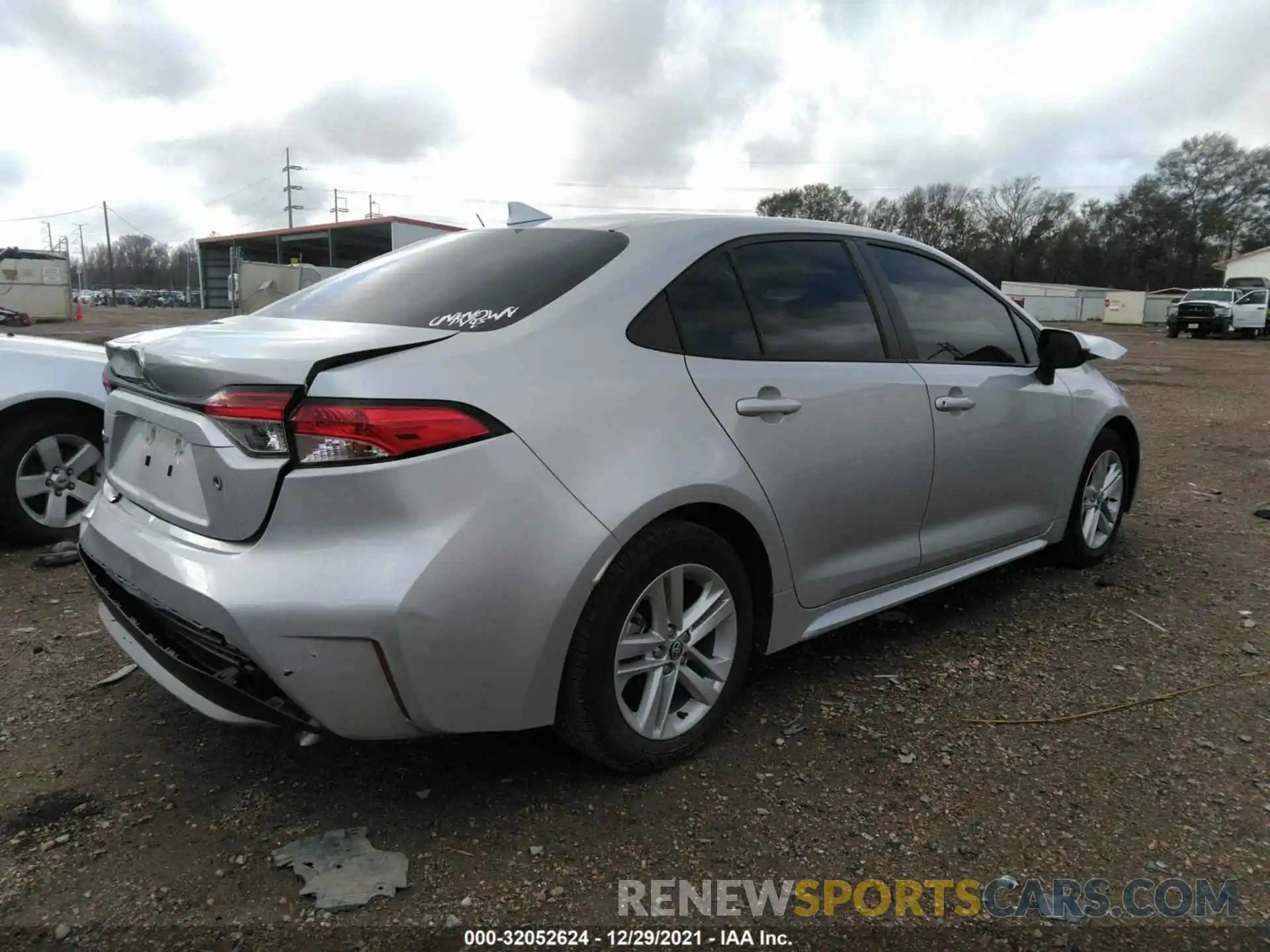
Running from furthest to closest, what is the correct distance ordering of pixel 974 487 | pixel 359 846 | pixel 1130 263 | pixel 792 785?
pixel 1130 263, pixel 974 487, pixel 792 785, pixel 359 846

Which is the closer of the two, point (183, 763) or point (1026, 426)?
point (183, 763)

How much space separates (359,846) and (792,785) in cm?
118

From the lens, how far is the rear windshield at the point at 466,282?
91.7 inches

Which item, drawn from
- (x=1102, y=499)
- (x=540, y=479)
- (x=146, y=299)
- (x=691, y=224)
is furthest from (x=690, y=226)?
(x=146, y=299)

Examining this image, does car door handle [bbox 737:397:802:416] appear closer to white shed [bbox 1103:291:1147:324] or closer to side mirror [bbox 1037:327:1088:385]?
side mirror [bbox 1037:327:1088:385]

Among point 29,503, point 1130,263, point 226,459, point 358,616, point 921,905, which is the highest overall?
point 1130,263

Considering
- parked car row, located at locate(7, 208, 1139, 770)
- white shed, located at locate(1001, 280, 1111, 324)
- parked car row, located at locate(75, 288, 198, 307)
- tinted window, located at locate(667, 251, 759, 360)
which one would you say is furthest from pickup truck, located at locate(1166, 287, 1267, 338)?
parked car row, located at locate(75, 288, 198, 307)

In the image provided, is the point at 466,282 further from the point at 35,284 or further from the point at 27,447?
the point at 35,284

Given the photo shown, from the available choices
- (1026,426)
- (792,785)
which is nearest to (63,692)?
(792,785)

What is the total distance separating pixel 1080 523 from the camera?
417 cm

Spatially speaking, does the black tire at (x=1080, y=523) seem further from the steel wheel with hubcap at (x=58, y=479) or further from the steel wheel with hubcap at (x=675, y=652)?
the steel wheel with hubcap at (x=58, y=479)

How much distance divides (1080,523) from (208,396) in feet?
12.4

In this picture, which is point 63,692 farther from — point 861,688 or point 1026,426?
point 1026,426

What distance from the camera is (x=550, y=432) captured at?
82.8 inches
